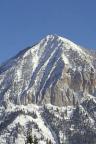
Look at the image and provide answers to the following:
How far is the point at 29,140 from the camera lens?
142 meters

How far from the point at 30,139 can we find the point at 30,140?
532 mm

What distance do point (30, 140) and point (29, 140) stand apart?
351mm

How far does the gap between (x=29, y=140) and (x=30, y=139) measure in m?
0.40

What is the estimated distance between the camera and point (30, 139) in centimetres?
14238

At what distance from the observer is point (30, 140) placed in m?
142
